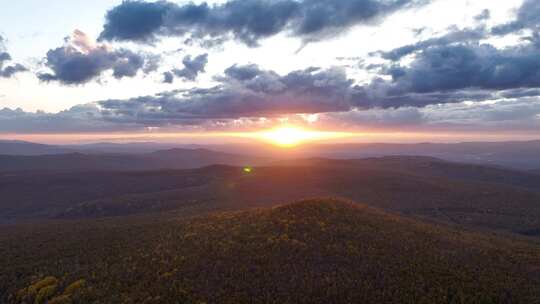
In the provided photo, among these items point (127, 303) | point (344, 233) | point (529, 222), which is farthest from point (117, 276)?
point (529, 222)

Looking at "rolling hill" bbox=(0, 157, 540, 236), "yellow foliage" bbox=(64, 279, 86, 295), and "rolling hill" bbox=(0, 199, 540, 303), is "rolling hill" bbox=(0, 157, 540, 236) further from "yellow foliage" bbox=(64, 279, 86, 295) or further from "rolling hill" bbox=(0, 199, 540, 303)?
"yellow foliage" bbox=(64, 279, 86, 295)

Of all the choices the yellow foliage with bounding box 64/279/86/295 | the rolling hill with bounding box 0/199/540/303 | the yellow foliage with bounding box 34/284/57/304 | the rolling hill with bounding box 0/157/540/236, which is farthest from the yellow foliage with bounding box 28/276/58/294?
the rolling hill with bounding box 0/157/540/236

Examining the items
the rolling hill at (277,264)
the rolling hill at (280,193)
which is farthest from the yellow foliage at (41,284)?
the rolling hill at (280,193)

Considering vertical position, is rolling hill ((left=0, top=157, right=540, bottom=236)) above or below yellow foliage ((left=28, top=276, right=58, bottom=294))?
below

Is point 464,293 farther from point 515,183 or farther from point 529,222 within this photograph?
point 515,183

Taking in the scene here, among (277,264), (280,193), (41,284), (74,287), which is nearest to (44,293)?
(41,284)

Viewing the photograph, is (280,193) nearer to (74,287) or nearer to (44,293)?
(74,287)

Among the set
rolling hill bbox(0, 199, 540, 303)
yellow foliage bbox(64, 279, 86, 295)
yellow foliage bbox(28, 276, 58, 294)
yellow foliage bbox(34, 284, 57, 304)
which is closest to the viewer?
rolling hill bbox(0, 199, 540, 303)

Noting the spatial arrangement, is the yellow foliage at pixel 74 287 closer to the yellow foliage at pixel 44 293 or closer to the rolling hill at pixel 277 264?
the rolling hill at pixel 277 264
